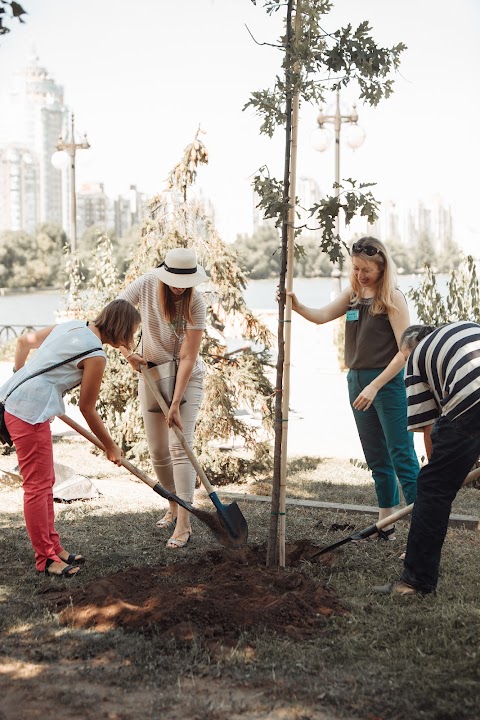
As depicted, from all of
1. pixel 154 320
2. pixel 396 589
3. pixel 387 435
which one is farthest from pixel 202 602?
pixel 154 320

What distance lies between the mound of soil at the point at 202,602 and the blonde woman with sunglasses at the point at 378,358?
918 mm

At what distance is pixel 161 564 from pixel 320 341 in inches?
511

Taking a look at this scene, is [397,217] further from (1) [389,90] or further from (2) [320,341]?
(1) [389,90]

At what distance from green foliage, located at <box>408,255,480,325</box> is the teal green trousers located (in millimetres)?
2373

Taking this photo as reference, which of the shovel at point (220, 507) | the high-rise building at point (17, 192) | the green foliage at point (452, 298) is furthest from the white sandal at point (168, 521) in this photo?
the high-rise building at point (17, 192)

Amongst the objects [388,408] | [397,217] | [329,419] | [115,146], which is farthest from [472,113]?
[388,408]

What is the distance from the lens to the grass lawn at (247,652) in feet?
8.59

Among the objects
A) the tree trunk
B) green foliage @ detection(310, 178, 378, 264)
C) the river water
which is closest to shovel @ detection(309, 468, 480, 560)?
the tree trunk

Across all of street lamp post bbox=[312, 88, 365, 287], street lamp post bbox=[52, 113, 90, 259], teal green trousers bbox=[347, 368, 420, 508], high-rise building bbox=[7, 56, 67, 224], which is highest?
high-rise building bbox=[7, 56, 67, 224]

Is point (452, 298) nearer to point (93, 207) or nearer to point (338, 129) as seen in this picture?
point (338, 129)

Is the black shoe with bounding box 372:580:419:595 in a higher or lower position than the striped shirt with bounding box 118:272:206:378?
lower

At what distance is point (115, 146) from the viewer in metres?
81.2

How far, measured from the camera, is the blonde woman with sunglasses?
14.1 feet

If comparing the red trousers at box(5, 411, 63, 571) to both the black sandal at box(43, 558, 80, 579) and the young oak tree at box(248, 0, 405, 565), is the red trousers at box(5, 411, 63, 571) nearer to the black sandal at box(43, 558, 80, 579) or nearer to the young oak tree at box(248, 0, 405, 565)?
the black sandal at box(43, 558, 80, 579)
